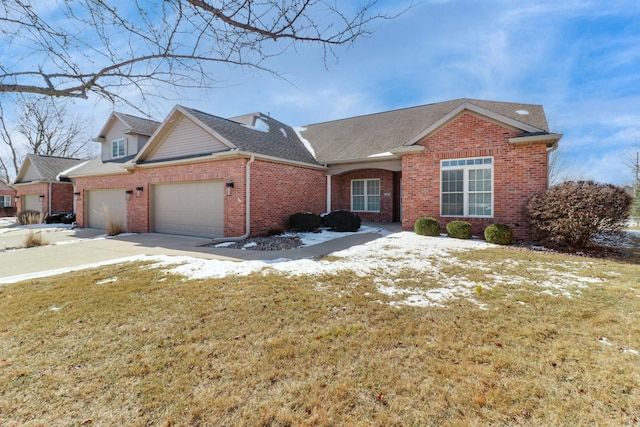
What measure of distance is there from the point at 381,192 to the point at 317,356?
13.9 m

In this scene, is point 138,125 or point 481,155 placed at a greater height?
point 138,125

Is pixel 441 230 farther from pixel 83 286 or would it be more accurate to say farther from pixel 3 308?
pixel 3 308

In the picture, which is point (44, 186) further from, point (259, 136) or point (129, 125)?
point (259, 136)

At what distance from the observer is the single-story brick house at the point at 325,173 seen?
33.7 ft

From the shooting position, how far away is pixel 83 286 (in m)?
5.56

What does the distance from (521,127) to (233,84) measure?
9.98 meters

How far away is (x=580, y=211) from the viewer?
7.70 m

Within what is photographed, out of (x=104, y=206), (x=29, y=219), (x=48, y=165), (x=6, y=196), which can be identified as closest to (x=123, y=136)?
(x=104, y=206)

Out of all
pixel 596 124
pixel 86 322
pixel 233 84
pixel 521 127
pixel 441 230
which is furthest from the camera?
pixel 596 124

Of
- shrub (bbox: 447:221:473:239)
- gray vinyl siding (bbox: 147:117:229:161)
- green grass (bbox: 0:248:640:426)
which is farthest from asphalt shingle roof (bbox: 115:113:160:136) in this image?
shrub (bbox: 447:221:473:239)

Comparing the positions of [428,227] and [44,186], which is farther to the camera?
[44,186]

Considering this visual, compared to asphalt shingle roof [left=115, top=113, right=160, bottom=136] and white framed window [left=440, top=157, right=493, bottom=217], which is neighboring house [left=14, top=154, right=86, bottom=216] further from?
white framed window [left=440, top=157, right=493, bottom=217]

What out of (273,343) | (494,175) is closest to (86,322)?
(273,343)

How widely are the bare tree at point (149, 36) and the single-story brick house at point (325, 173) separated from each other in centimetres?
732
